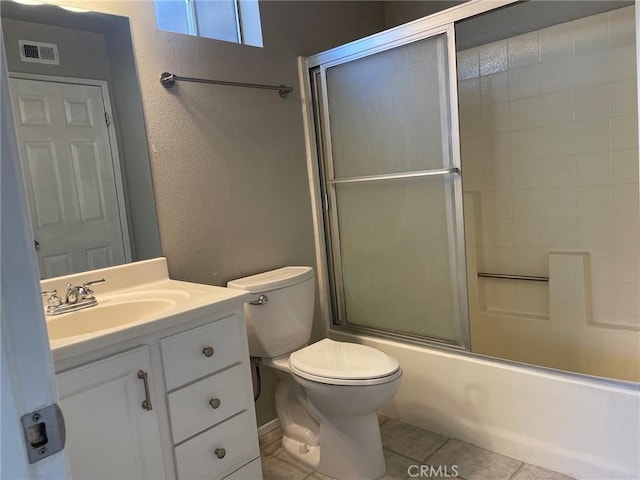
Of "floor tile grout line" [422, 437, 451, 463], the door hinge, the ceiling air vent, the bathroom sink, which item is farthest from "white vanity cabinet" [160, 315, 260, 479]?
the ceiling air vent

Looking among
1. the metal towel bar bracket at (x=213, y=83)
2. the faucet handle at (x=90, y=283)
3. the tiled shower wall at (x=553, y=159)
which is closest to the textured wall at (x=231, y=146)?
the metal towel bar bracket at (x=213, y=83)

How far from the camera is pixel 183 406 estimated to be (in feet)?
4.79

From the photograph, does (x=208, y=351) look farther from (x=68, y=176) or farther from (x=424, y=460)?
(x=424, y=460)

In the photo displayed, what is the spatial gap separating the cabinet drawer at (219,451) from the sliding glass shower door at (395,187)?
971 millimetres

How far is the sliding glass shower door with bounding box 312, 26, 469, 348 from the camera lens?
6.68ft

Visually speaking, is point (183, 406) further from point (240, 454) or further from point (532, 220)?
point (532, 220)

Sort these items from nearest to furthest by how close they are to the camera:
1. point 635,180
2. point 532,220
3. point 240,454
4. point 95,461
Result: 1. point 95,461
2. point 240,454
3. point 635,180
4. point 532,220

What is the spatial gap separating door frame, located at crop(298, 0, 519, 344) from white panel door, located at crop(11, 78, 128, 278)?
1012 millimetres

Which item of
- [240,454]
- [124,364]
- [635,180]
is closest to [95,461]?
[124,364]

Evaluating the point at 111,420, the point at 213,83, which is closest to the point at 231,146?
the point at 213,83

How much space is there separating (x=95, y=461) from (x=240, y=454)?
1.68 ft

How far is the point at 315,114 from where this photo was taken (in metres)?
2.45

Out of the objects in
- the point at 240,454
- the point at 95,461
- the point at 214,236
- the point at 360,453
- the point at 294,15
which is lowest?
the point at 360,453

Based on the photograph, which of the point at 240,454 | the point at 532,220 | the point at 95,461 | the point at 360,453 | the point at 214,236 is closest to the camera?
the point at 95,461
